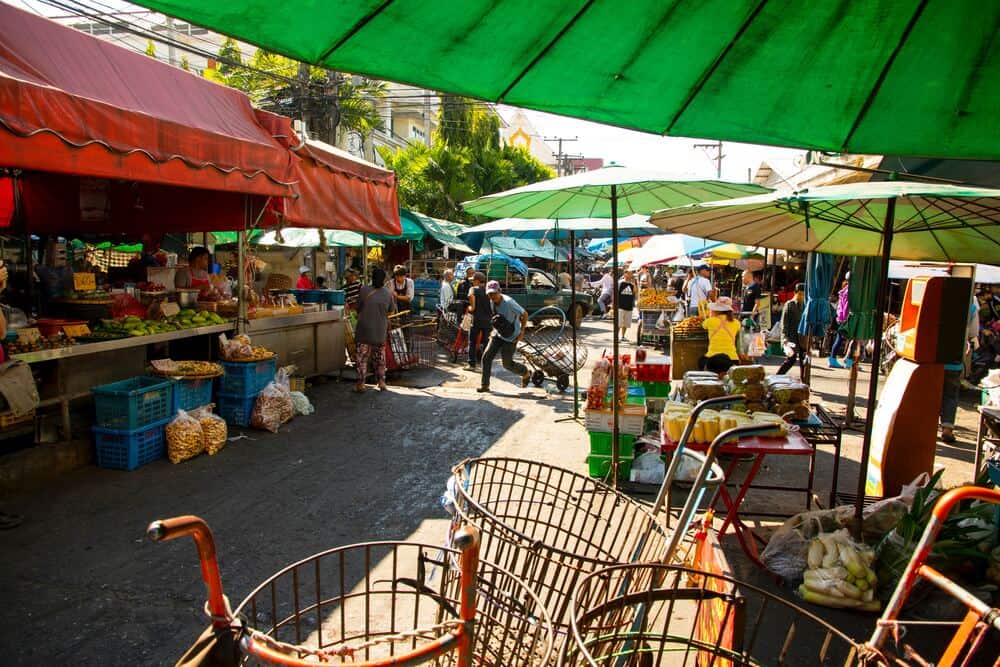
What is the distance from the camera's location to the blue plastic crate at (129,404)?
6.34 meters

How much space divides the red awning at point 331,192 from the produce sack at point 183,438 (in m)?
2.74

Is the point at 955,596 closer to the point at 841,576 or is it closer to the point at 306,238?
the point at 841,576

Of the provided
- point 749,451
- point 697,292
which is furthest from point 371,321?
point 697,292

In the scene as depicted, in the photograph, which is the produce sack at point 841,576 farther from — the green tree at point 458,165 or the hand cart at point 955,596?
the green tree at point 458,165

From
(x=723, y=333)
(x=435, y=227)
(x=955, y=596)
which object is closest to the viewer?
(x=955, y=596)

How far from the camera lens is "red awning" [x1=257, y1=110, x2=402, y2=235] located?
26.3ft

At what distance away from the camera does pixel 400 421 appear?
869cm

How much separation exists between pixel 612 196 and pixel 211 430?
4.93 m

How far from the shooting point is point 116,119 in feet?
18.1

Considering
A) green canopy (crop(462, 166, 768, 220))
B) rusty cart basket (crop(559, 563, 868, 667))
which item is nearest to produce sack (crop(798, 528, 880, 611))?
rusty cart basket (crop(559, 563, 868, 667))

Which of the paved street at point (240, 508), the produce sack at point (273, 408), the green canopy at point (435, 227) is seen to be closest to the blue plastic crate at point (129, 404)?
the paved street at point (240, 508)

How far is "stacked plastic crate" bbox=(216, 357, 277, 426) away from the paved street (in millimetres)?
383

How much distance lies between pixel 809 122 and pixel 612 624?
1928mm

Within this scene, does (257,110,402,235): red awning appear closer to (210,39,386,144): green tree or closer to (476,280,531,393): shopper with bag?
(476,280,531,393): shopper with bag
